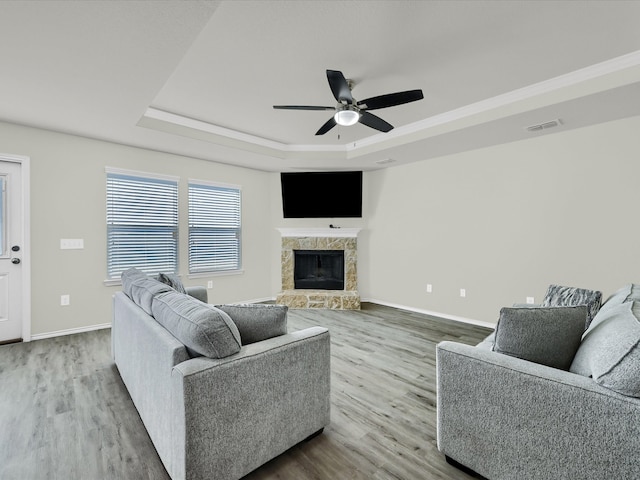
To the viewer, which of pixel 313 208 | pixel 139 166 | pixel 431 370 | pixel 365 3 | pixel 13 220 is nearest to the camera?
pixel 365 3

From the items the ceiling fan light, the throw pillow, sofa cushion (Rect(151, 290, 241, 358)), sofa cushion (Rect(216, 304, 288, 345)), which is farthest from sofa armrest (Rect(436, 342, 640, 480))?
the throw pillow

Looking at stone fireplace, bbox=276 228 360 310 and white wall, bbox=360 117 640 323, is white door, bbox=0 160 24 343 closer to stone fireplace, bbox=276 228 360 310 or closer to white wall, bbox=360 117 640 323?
stone fireplace, bbox=276 228 360 310

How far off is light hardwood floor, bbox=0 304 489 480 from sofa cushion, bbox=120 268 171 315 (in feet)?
2.53

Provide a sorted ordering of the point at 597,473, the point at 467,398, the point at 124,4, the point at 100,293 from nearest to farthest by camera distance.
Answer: the point at 597,473 → the point at 467,398 → the point at 124,4 → the point at 100,293

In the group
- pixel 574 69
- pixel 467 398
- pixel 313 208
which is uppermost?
pixel 574 69

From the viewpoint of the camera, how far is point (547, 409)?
4.23ft

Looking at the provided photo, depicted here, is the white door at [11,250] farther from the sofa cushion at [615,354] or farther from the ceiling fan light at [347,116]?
the sofa cushion at [615,354]

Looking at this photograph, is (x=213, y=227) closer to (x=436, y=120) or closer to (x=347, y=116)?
(x=347, y=116)

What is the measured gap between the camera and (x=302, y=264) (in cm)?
573

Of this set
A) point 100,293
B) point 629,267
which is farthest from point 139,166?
point 629,267

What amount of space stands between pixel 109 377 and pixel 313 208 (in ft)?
12.7

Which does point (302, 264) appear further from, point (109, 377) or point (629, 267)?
point (629, 267)

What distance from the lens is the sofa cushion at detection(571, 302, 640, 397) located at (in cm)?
113

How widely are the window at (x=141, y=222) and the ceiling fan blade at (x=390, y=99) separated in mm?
3285
